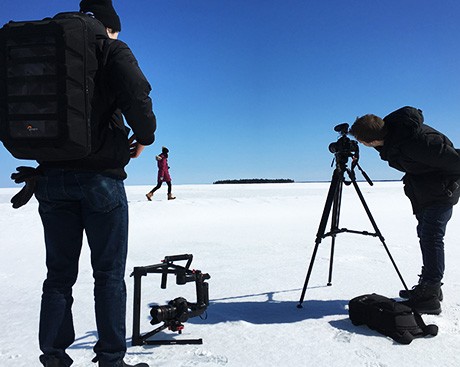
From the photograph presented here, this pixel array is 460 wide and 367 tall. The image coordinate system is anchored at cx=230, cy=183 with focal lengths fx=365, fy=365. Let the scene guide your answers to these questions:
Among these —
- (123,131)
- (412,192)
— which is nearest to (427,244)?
(412,192)

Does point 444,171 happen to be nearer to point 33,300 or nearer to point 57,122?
point 57,122

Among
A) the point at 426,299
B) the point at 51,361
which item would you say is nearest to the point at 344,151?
the point at 426,299

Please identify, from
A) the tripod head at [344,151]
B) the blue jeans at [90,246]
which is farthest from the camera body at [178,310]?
the tripod head at [344,151]

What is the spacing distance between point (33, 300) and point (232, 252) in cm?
305

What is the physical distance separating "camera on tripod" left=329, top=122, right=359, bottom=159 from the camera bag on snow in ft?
4.48

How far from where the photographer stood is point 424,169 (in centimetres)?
334

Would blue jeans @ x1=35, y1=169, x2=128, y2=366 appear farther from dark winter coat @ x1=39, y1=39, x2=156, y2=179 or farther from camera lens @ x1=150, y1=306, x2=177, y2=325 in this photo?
camera lens @ x1=150, y1=306, x2=177, y2=325

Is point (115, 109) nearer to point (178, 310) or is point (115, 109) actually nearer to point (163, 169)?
point (178, 310)

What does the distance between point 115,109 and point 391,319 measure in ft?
8.21

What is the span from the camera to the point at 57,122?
187 cm

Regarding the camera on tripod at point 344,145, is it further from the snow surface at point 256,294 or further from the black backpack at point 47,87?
the black backpack at point 47,87

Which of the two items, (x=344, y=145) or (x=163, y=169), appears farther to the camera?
(x=163, y=169)

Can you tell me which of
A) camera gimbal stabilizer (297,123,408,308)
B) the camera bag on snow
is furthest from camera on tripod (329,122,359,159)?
the camera bag on snow

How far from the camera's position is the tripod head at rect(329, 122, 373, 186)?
3.51m
